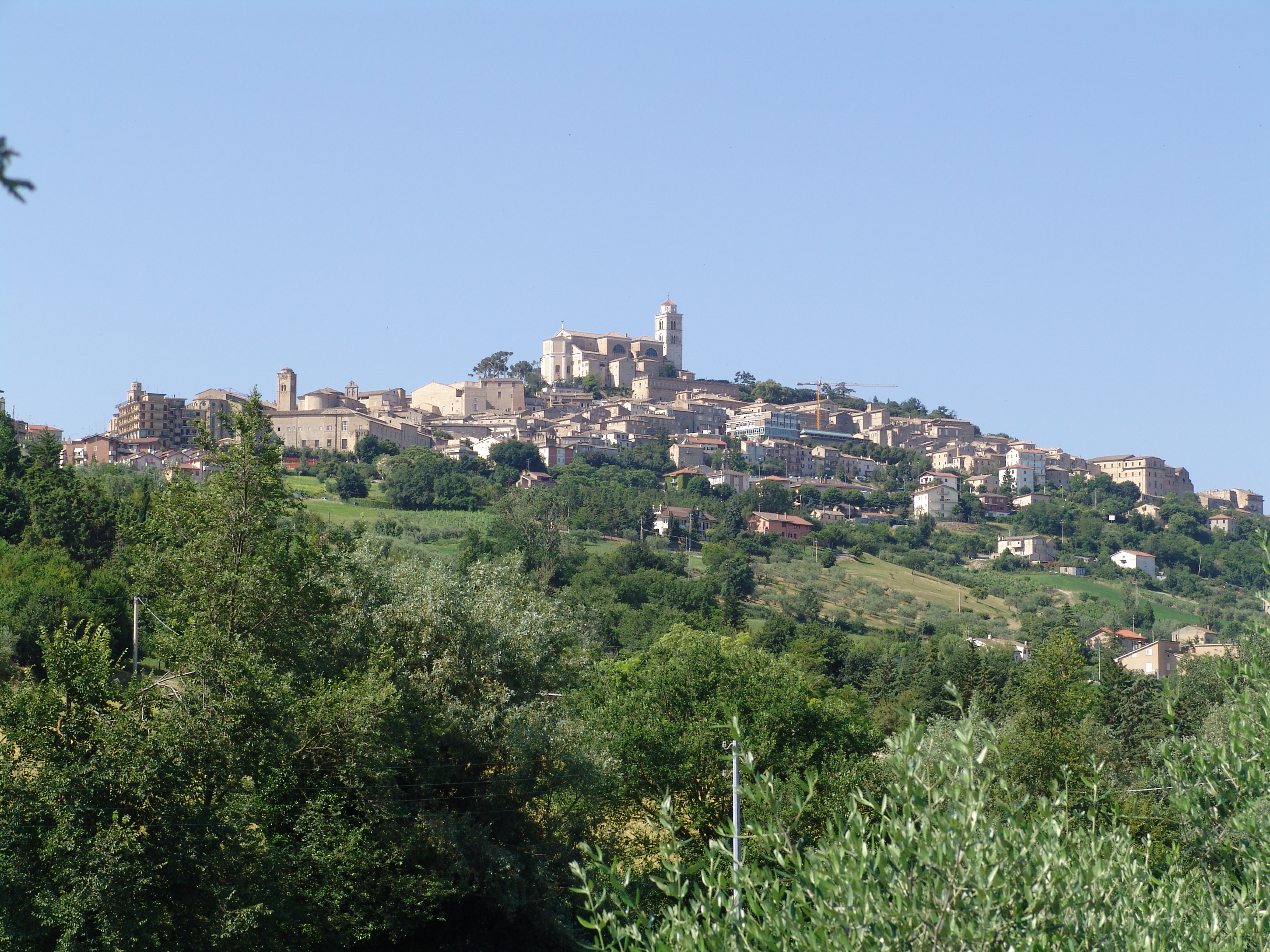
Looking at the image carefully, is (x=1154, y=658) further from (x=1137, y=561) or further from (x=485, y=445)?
(x=485, y=445)

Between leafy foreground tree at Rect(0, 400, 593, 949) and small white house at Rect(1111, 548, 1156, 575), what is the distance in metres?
101

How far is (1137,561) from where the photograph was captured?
11306 centimetres

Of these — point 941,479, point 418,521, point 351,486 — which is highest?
point 351,486

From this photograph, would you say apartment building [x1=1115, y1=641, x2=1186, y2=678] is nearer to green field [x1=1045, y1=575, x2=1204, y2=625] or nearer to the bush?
green field [x1=1045, y1=575, x2=1204, y2=625]

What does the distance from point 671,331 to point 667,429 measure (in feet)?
154

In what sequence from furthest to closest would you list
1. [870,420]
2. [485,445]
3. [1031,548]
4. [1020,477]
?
[870,420] → [1020,477] → [485,445] → [1031,548]

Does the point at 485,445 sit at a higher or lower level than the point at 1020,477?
higher

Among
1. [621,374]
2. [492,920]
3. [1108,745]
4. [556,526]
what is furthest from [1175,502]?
[492,920]

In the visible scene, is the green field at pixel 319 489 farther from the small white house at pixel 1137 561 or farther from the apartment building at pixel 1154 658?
the small white house at pixel 1137 561

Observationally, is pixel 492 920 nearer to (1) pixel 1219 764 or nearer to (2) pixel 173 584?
(2) pixel 173 584

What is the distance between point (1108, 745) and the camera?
105ft

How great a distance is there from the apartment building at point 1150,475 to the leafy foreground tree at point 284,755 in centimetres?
14007

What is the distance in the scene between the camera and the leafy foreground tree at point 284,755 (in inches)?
559

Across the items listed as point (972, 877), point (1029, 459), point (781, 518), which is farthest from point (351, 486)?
point (972, 877)
